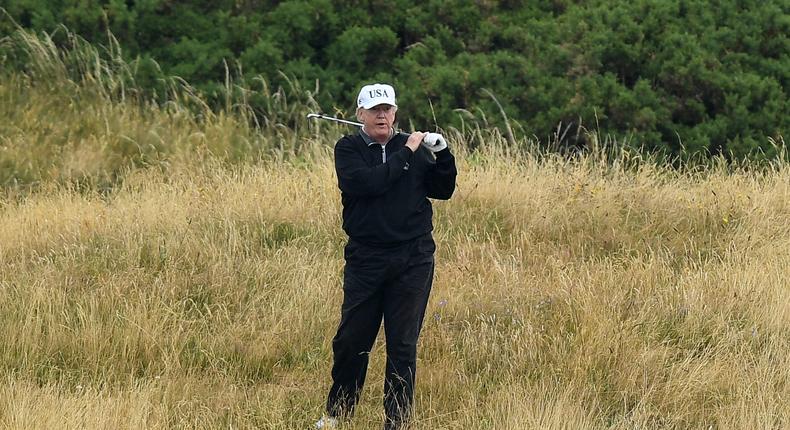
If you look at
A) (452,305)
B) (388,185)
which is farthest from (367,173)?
(452,305)

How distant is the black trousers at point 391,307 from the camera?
468cm

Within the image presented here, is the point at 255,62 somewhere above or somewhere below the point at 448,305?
above

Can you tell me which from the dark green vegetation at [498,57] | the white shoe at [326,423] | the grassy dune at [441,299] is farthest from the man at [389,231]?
the dark green vegetation at [498,57]

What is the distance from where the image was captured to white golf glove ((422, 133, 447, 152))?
4613 mm

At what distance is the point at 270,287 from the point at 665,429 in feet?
9.11

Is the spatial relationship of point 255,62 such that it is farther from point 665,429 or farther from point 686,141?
point 665,429

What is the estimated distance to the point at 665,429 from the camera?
192 inches

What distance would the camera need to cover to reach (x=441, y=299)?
6.39 m

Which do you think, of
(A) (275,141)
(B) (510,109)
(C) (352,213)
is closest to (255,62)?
(A) (275,141)

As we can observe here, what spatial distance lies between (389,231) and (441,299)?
1.85 m

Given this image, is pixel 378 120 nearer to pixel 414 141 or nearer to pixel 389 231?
pixel 414 141

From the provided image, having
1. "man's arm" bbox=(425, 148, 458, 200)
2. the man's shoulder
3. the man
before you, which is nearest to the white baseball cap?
the man

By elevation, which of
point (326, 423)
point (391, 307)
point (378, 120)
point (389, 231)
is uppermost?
point (378, 120)

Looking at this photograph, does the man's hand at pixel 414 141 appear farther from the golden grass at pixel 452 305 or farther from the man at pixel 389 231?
the golden grass at pixel 452 305
